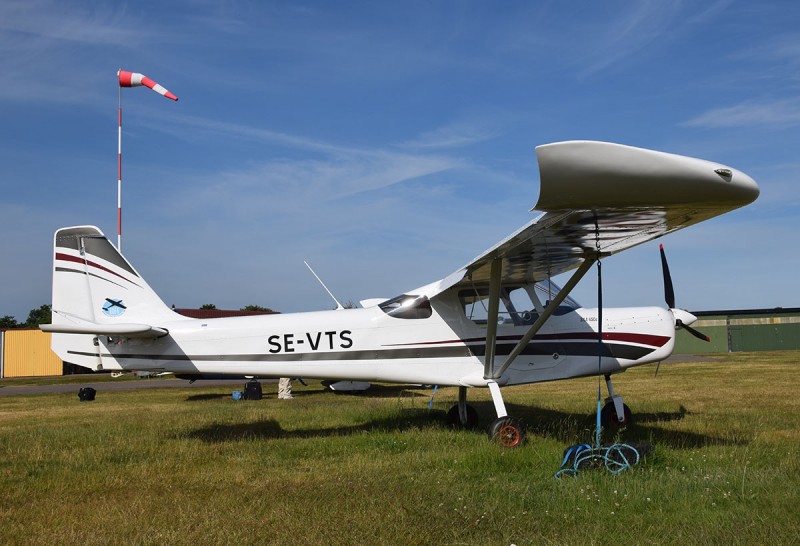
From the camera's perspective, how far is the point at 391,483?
6094 mm

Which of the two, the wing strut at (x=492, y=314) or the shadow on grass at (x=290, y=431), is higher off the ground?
the wing strut at (x=492, y=314)

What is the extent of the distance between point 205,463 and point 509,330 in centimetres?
442

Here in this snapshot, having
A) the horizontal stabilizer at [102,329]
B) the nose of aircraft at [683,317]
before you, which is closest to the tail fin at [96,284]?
the horizontal stabilizer at [102,329]

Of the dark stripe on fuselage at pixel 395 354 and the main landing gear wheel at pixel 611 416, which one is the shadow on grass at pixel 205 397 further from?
the main landing gear wheel at pixel 611 416

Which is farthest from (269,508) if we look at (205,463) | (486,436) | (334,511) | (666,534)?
(486,436)

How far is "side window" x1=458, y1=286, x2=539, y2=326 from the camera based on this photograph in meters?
9.34

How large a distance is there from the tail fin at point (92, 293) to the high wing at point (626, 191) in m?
5.57

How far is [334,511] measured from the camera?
17.0ft

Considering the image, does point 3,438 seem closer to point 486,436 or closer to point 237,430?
point 237,430

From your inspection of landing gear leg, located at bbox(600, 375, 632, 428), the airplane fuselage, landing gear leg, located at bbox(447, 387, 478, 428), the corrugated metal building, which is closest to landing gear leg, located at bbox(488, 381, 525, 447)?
the airplane fuselage

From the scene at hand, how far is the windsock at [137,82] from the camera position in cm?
1448

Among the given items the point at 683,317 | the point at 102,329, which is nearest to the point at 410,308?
the point at 102,329

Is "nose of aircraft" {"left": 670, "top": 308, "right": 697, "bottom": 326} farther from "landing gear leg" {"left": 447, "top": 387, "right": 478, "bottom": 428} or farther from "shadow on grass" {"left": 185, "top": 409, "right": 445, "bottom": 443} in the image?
"shadow on grass" {"left": 185, "top": 409, "right": 445, "bottom": 443}

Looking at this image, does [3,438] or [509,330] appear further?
[3,438]
